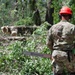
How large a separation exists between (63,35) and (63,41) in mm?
133

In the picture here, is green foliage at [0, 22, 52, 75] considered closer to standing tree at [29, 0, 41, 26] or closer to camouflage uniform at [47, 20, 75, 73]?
camouflage uniform at [47, 20, 75, 73]

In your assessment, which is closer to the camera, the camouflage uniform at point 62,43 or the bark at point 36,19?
the camouflage uniform at point 62,43

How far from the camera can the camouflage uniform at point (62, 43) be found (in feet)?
17.0

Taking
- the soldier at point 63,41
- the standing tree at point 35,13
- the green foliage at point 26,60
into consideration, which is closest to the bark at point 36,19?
the standing tree at point 35,13

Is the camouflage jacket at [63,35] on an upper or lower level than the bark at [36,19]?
upper

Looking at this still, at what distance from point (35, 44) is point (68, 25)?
320cm

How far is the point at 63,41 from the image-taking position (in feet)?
17.2

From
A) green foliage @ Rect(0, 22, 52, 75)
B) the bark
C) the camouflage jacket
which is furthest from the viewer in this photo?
the bark

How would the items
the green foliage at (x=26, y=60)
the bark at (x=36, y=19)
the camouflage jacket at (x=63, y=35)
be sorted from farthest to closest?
1. the bark at (x=36, y=19)
2. the green foliage at (x=26, y=60)
3. the camouflage jacket at (x=63, y=35)

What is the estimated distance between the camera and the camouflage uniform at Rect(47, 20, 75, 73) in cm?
518

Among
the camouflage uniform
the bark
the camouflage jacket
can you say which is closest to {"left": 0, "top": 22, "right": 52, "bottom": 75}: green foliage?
the camouflage uniform

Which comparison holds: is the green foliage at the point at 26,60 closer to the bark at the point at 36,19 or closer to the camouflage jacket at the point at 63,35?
the camouflage jacket at the point at 63,35

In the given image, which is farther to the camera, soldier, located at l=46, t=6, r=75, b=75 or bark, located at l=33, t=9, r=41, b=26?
bark, located at l=33, t=9, r=41, b=26

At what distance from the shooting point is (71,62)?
5320 mm
